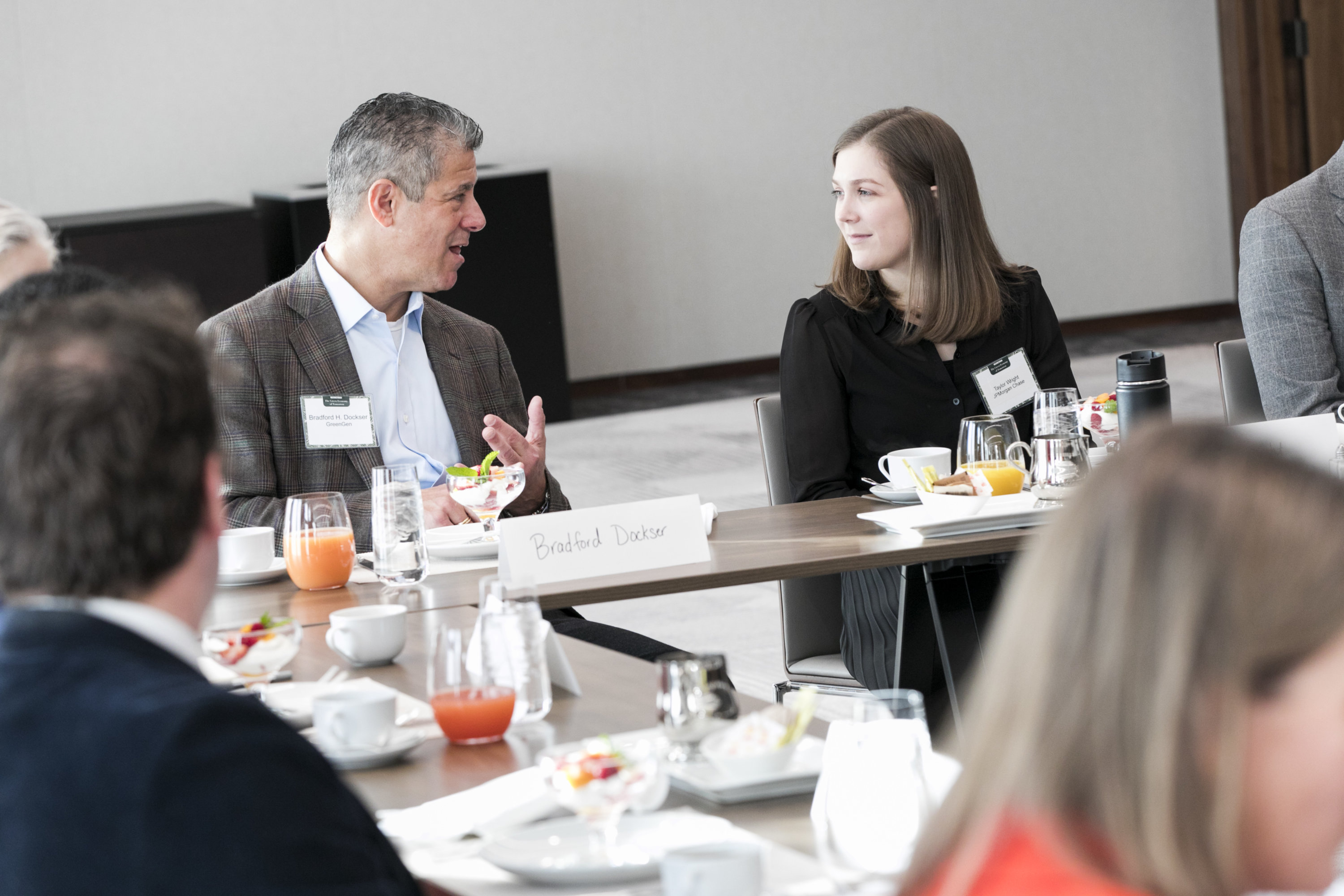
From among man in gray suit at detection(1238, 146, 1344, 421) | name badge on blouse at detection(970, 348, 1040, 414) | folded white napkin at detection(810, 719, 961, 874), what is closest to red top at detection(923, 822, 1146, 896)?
folded white napkin at detection(810, 719, 961, 874)

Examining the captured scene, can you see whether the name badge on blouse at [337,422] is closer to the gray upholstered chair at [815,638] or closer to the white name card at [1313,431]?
the gray upholstered chair at [815,638]

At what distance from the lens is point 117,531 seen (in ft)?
3.12

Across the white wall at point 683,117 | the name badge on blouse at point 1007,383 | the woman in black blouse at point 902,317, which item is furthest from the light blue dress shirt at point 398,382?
the white wall at point 683,117

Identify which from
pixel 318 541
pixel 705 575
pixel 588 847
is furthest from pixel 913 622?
pixel 588 847

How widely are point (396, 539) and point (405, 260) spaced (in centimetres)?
95

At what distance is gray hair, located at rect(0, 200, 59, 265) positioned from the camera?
2.40 meters

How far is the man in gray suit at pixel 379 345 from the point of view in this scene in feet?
9.46

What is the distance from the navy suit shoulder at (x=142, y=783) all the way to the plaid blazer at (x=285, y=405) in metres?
1.82

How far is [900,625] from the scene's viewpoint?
8.84 ft

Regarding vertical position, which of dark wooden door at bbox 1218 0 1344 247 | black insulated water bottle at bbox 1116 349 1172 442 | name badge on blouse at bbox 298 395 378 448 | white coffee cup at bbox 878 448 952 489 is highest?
dark wooden door at bbox 1218 0 1344 247

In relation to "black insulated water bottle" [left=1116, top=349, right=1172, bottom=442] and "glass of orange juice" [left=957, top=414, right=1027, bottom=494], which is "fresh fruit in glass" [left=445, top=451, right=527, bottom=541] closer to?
"glass of orange juice" [left=957, top=414, right=1027, bottom=494]

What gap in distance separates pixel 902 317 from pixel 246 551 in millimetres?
1424

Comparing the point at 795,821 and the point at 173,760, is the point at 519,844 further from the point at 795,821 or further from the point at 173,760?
the point at 173,760

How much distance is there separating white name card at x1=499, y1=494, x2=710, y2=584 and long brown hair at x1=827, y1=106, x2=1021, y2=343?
96 centimetres
